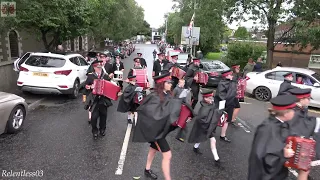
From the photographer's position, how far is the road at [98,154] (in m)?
4.79

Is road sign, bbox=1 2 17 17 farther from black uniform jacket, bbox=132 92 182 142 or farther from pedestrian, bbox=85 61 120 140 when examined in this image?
black uniform jacket, bbox=132 92 182 142

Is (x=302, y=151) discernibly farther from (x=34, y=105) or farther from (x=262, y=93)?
(x=262, y=93)

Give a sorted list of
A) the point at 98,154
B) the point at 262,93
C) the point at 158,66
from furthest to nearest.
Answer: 1. the point at 262,93
2. the point at 158,66
3. the point at 98,154

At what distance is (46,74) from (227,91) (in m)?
6.09

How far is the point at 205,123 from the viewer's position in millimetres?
4863

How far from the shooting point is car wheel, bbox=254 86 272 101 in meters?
11.3

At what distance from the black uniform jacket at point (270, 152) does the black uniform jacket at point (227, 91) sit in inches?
118

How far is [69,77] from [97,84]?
413 centimetres

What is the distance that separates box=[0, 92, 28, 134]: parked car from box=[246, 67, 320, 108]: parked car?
8807mm

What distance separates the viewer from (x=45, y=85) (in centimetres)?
926

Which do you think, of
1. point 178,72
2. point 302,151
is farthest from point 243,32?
point 302,151

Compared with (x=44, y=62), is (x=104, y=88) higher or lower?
lower

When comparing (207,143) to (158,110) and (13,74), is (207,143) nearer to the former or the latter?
(158,110)

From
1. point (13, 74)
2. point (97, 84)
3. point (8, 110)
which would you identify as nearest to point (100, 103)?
point (97, 84)
